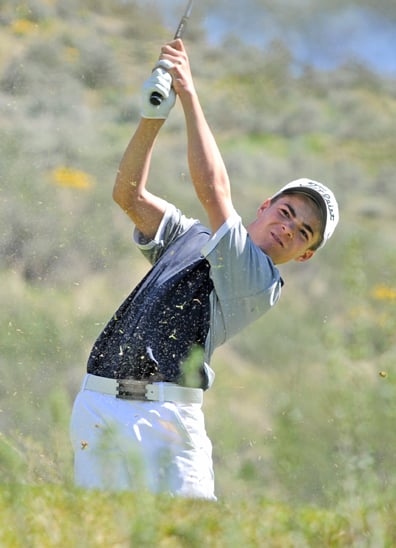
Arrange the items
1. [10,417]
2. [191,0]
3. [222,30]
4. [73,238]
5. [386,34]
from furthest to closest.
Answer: [222,30], [386,34], [73,238], [10,417], [191,0]

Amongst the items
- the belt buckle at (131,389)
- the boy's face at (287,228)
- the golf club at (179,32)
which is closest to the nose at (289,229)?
the boy's face at (287,228)

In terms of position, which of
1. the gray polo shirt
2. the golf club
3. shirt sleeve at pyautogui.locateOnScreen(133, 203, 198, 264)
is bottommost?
the gray polo shirt

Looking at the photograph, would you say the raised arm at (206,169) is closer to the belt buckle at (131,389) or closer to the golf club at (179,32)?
the golf club at (179,32)

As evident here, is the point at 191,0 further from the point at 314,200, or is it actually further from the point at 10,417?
the point at 10,417

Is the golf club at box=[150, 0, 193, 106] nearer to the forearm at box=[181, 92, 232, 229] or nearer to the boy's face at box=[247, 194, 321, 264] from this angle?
the forearm at box=[181, 92, 232, 229]

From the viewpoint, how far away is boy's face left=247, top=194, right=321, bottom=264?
338 centimetres

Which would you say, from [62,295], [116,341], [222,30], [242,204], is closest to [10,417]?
[116,341]

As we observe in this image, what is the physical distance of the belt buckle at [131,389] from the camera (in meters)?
3.11

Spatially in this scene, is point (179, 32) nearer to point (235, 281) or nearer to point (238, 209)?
point (235, 281)

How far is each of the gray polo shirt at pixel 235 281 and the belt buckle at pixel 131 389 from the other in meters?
0.22

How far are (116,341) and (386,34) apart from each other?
974 centimetres

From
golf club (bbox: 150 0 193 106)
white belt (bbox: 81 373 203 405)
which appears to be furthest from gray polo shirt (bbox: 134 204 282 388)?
golf club (bbox: 150 0 193 106)

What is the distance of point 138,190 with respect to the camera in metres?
3.45

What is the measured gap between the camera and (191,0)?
3691 mm
